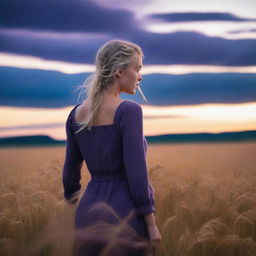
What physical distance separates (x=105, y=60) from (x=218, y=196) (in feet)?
5.30

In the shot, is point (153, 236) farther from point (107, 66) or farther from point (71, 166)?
point (107, 66)

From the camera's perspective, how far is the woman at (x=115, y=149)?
5.61 feet

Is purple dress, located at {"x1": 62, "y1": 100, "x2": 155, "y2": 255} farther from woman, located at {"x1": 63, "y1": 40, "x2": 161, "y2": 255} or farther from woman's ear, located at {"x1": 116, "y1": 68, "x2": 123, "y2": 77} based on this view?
woman's ear, located at {"x1": 116, "y1": 68, "x2": 123, "y2": 77}

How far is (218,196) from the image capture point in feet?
9.97

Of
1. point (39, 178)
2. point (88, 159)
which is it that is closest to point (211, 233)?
point (88, 159)

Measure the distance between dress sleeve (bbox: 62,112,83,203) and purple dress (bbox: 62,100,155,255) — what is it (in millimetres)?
90

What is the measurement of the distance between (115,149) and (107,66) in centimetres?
32

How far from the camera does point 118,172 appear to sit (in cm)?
179

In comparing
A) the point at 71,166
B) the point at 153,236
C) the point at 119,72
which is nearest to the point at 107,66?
the point at 119,72

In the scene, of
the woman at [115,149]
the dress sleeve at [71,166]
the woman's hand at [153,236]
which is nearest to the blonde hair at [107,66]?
the woman at [115,149]

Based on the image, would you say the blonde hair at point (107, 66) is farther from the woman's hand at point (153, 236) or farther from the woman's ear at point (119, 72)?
the woman's hand at point (153, 236)

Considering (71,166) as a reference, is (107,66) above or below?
above

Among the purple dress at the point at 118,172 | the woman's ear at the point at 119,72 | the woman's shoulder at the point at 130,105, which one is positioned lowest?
the purple dress at the point at 118,172

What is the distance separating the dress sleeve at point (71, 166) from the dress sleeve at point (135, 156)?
0.32 meters
